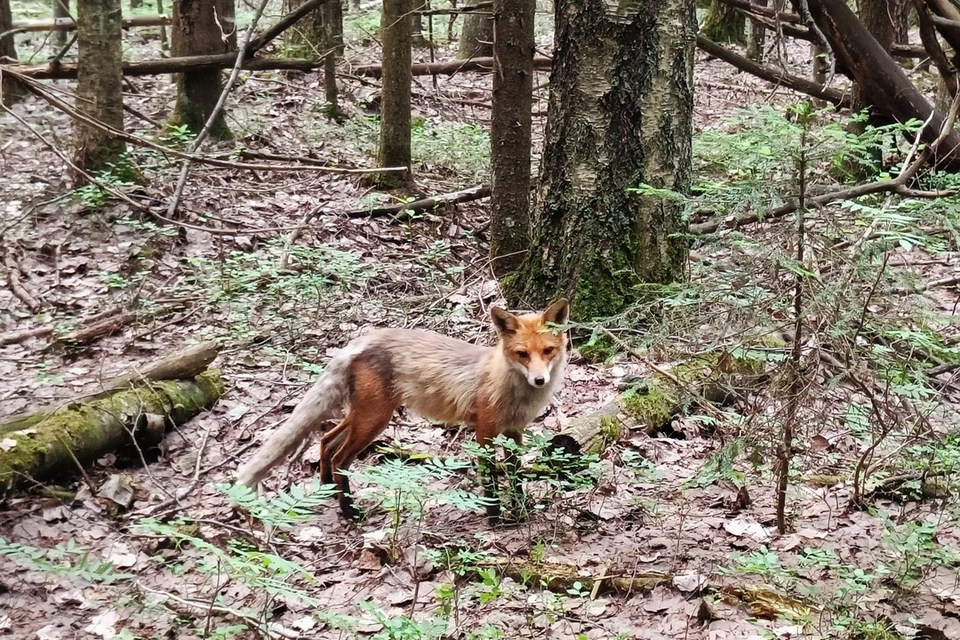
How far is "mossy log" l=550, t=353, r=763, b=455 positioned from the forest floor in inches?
5.9

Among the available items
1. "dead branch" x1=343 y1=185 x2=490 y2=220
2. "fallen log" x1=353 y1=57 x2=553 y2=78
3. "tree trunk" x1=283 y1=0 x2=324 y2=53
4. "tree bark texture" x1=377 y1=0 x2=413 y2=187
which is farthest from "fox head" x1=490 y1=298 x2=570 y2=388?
"tree trunk" x1=283 y1=0 x2=324 y2=53

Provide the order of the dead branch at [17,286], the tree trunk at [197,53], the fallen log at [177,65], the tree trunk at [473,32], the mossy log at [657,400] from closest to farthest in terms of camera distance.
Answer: the mossy log at [657,400] → the dead branch at [17,286] → the fallen log at [177,65] → the tree trunk at [197,53] → the tree trunk at [473,32]

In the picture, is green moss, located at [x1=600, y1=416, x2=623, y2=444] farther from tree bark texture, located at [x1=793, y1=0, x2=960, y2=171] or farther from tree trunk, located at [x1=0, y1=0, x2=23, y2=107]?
tree trunk, located at [x1=0, y1=0, x2=23, y2=107]

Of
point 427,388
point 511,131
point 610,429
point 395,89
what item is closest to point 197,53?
point 395,89

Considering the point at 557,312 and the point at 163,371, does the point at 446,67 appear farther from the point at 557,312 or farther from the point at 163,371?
the point at 557,312

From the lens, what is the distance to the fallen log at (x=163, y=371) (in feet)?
20.0

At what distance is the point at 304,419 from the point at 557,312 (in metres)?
1.96

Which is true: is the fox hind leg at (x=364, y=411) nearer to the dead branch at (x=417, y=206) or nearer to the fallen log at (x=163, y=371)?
the fallen log at (x=163, y=371)

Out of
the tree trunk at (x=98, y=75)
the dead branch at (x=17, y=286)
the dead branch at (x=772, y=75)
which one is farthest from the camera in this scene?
the tree trunk at (x=98, y=75)

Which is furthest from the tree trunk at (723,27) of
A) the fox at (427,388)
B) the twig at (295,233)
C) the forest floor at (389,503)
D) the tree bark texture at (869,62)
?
the fox at (427,388)

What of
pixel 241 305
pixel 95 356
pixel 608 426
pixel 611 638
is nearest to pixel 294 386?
pixel 241 305

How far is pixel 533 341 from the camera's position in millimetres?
5430

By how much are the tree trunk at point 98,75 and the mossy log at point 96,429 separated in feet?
16.8

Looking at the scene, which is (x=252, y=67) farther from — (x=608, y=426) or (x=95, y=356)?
(x=608, y=426)
